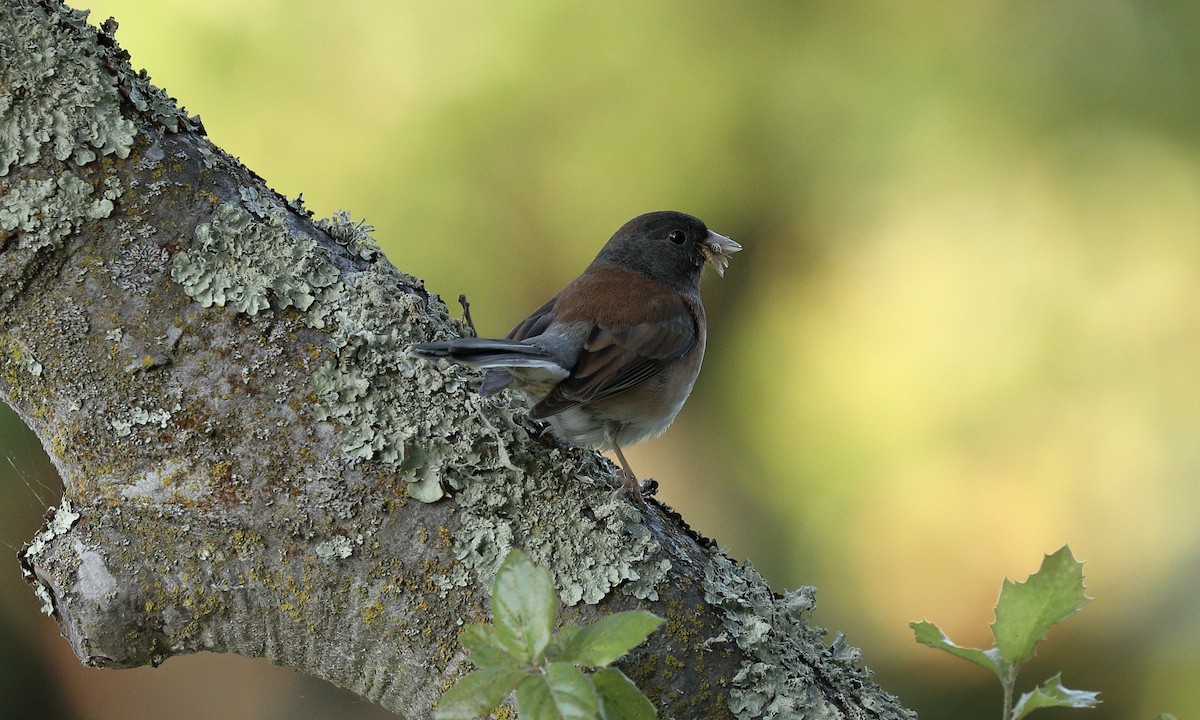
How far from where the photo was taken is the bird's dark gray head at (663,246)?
262cm

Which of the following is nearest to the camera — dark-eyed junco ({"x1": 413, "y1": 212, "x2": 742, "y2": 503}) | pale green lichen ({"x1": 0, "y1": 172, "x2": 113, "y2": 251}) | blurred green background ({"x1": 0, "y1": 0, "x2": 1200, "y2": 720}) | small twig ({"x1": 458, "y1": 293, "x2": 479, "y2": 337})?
pale green lichen ({"x1": 0, "y1": 172, "x2": 113, "y2": 251})

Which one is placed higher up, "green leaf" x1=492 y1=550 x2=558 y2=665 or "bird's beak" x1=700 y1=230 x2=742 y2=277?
"bird's beak" x1=700 y1=230 x2=742 y2=277

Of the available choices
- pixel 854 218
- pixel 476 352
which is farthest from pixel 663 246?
pixel 476 352

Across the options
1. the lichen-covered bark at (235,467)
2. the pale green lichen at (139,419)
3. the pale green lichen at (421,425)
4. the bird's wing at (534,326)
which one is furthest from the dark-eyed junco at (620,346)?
the pale green lichen at (139,419)

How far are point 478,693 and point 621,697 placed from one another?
124 mm

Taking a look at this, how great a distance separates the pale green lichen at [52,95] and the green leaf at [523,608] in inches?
31.9

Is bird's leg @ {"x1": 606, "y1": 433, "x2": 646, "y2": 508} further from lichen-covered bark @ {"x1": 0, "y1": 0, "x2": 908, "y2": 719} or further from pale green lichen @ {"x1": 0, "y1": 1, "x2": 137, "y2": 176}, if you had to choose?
pale green lichen @ {"x1": 0, "y1": 1, "x2": 137, "y2": 176}

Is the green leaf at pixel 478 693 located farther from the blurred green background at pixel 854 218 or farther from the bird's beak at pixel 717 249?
the blurred green background at pixel 854 218

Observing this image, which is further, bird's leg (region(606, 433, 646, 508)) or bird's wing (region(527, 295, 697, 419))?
bird's wing (region(527, 295, 697, 419))

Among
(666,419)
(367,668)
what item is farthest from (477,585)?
(666,419)

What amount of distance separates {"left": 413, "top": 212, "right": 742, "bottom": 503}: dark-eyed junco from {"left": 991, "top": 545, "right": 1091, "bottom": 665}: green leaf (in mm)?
766

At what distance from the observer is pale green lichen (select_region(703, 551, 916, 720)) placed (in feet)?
3.99

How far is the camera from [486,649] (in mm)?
766

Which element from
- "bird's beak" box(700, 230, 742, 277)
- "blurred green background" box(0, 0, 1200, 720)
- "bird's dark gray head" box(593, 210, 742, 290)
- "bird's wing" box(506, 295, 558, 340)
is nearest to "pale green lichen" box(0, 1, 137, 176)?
"bird's wing" box(506, 295, 558, 340)
